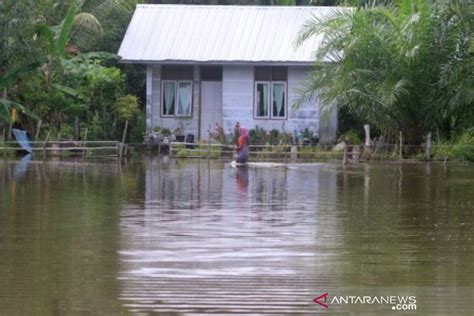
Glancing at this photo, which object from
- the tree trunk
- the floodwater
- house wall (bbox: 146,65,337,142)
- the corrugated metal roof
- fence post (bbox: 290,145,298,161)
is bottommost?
the floodwater

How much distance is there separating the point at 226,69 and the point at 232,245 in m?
23.1

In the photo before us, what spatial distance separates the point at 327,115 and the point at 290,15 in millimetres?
5111

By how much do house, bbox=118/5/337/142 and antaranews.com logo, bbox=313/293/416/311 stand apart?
2506cm

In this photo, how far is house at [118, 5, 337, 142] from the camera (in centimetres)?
3525

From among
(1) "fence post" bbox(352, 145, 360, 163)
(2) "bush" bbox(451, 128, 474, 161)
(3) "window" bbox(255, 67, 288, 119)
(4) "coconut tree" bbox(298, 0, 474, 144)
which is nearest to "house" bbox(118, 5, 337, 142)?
(3) "window" bbox(255, 67, 288, 119)

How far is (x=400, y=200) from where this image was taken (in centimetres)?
1914

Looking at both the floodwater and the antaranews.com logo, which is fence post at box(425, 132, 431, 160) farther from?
the antaranews.com logo

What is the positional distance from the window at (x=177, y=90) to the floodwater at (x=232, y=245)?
12.6 m

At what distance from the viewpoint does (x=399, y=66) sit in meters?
31.5

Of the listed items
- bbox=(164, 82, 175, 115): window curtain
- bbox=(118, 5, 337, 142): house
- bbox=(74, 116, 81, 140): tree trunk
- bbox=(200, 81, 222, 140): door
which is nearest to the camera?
bbox=(74, 116, 81, 140): tree trunk

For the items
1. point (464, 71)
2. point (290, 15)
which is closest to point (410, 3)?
point (464, 71)

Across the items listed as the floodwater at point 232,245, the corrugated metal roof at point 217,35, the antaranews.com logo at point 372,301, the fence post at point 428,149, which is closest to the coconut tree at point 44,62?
the corrugated metal roof at point 217,35

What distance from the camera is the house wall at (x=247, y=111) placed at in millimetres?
35469

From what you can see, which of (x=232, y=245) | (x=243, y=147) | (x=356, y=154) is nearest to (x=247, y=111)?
(x=356, y=154)
